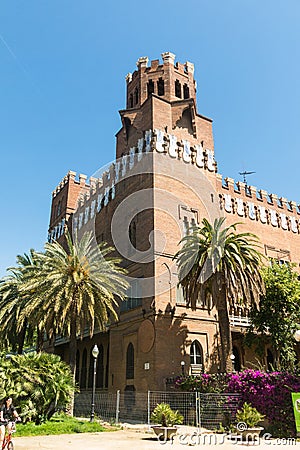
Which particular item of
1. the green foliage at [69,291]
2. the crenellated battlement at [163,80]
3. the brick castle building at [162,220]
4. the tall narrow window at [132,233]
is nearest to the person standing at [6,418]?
the green foliage at [69,291]

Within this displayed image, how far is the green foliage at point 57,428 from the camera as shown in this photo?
14705mm

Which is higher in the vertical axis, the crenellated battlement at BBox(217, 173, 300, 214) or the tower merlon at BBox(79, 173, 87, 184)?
the tower merlon at BBox(79, 173, 87, 184)

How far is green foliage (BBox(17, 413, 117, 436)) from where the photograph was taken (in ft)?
48.2

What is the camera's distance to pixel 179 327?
73.9 feet

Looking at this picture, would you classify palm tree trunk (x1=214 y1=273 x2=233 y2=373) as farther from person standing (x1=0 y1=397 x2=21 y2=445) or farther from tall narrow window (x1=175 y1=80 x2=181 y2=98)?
tall narrow window (x1=175 y1=80 x2=181 y2=98)

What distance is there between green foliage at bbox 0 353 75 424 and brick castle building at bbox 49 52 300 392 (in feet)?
19.1

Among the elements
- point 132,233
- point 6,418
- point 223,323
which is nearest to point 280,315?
point 223,323

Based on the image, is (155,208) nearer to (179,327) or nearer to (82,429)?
(179,327)

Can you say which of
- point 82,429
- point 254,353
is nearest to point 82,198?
point 254,353

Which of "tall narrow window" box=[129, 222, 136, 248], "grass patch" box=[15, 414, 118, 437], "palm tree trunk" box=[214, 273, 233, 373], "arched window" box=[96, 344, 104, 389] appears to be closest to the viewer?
"grass patch" box=[15, 414, 118, 437]

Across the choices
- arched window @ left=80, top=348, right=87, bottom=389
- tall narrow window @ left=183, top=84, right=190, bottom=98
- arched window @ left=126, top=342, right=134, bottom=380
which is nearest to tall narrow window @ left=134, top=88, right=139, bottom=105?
tall narrow window @ left=183, top=84, right=190, bottom=98

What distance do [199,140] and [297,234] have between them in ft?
41.4

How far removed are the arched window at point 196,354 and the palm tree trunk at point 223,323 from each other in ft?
10.3

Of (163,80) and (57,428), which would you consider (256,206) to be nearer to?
(163,80)
